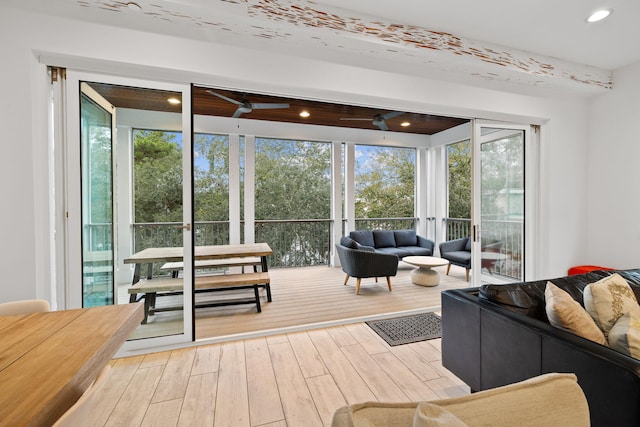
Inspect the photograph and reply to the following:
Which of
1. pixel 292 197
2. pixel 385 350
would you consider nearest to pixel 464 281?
pixel 385 350

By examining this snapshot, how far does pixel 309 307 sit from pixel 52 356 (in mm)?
2932

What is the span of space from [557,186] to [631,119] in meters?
1.09

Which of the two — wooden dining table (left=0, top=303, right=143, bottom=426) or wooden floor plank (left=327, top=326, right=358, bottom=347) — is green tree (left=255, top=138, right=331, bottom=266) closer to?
wooden floor plank (left=327, top=326, right=358, bottom=347)

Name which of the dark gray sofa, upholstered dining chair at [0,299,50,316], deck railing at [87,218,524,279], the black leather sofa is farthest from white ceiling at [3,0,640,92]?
deck railing at [87,218,524,279]

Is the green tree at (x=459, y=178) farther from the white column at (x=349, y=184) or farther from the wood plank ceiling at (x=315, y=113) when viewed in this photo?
the white column at (x=349, y=184)

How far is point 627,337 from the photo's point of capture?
1.23m

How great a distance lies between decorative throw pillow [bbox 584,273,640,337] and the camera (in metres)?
1.49

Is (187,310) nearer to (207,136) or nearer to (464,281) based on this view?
(207,136)

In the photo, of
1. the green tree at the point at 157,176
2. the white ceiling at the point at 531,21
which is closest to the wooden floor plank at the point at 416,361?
the green tree at the point at 157,176

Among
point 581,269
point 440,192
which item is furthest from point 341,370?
point 440,192

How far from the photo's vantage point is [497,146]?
3.78 meters

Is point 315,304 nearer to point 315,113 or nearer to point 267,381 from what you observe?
point 267,381

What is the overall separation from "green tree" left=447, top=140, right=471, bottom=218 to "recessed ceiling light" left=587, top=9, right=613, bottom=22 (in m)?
3.49

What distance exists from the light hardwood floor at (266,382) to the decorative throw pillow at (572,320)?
2.94 ft
